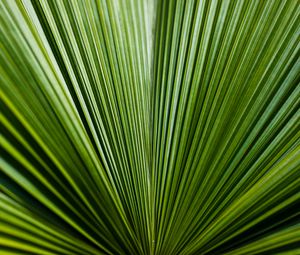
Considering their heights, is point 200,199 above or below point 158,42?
below

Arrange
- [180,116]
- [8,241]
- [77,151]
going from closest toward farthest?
[8,241] < [77,151] < [180,116]

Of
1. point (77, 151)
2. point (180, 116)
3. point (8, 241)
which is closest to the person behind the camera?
point (8, 241)

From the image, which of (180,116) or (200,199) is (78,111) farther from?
(200,199)

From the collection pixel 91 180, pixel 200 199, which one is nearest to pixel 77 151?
pixel 91 180

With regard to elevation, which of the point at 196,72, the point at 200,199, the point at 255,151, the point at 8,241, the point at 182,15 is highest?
the point at 182,15

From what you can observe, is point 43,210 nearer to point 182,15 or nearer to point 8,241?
point 8,241

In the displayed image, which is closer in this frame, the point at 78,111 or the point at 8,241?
the point at 8,241
